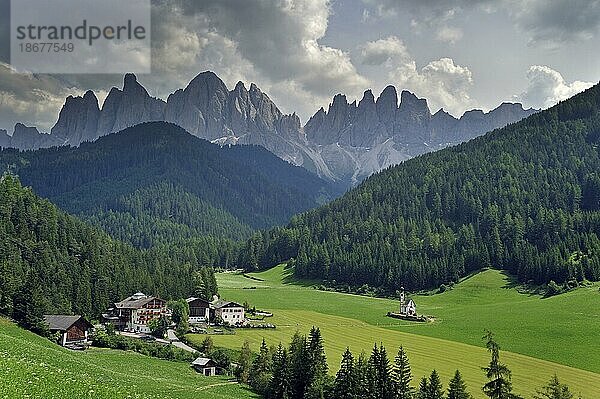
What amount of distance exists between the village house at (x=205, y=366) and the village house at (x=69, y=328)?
18.8 m

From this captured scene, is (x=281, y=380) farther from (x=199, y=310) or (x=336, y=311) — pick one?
(x=336, y=311)

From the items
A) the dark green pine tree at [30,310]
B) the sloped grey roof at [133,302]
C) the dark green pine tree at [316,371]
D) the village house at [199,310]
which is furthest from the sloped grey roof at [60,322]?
the dark green pine tree at [316,371]

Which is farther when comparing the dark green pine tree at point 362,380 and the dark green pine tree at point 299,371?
the dark green pine tree at point 299,371

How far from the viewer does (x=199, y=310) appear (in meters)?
117

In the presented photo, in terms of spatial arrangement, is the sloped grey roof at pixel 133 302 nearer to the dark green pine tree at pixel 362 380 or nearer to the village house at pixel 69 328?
the village house at pixel 69 328

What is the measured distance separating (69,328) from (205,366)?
21.6 metres

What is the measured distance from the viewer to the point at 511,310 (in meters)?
116

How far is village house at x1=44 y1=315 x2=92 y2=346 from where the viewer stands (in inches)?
3036

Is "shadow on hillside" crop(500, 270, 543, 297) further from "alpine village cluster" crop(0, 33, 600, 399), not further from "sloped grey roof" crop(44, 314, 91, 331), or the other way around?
"sloped grey roof" crop(44, 314, 91, 331)

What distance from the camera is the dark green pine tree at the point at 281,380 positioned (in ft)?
190

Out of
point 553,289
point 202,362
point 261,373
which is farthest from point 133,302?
point 553,289

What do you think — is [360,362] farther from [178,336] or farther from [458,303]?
[458,303]

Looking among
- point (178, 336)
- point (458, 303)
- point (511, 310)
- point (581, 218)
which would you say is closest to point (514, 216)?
point (581, 218)

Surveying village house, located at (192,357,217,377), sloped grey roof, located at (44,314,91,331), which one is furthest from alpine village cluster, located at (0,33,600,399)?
sloped grey roof, located at (44,314,91,331)
